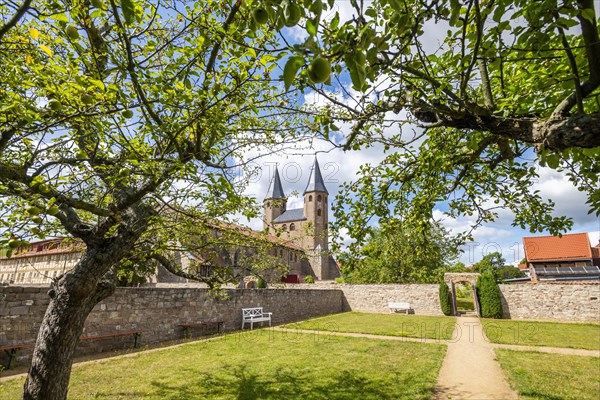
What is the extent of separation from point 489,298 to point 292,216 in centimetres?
4472

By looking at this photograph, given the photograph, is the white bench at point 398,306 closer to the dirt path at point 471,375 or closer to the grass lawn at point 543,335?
the grass lawn at point 543,335

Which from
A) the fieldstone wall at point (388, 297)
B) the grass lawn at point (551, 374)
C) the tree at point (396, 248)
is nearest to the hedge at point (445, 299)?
the fieldstone wall at point (388, 297)

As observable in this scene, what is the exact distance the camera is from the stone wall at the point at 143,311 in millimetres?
7281

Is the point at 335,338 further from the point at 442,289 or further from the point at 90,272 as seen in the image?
the point at 442,289

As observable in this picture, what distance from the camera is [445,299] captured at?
20.3m

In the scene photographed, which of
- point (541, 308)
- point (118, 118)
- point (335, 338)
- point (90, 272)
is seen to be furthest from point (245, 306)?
point (541, 308)

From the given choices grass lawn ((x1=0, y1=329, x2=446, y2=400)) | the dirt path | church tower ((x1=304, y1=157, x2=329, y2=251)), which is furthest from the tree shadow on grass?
church tower ((x1=304, y1=157, x2=329, y2=251))

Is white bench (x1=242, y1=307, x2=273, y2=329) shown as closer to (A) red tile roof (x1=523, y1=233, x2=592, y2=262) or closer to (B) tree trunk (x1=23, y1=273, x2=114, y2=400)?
(B) tree trunk (x1=23, y1=273, x2=114, y2=400)

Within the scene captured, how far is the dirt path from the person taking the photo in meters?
5.56

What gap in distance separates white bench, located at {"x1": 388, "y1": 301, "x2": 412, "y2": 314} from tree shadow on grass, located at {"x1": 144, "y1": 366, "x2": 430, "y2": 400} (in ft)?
50.6

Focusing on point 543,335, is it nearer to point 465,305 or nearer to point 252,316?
point 252,316

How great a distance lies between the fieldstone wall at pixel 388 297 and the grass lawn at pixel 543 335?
5254 mm

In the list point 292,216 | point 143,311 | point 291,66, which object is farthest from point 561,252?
point 291,66

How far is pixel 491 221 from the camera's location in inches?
192
